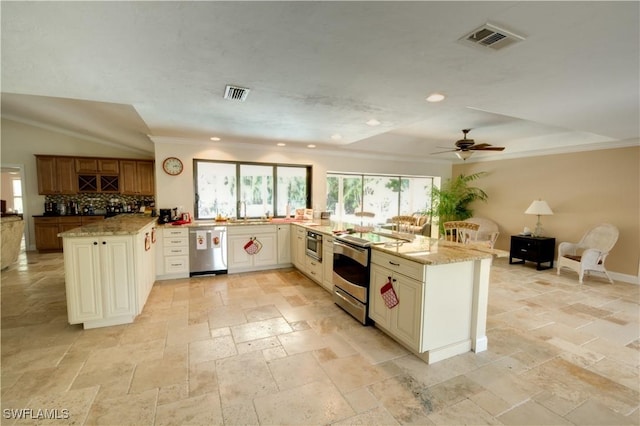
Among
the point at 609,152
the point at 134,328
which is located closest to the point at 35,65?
the point at 134,328

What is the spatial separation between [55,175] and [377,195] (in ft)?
25.4

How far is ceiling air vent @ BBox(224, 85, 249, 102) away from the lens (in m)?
2.57

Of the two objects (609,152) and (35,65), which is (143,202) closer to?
(35,65)

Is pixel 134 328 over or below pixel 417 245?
below

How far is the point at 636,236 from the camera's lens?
4.67 metres

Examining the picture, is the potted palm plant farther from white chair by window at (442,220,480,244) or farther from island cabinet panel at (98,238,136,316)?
island cabinet panel at (98,238,136,316)

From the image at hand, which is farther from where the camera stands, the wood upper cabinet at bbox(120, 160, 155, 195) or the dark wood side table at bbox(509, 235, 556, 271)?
the wood upper cabinet at bbox(120, 160, 155, 195)

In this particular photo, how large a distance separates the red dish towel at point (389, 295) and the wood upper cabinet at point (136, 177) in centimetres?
688

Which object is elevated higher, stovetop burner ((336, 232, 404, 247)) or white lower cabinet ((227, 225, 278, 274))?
stovetop burner ((336, 232, 404, 247))

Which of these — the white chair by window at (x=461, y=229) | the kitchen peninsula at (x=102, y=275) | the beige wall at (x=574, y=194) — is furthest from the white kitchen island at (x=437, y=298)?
the beige wall at (x=574, y=194)

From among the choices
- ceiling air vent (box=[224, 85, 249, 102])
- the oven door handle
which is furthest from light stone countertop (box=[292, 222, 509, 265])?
ceiling air vent (box=[224, 85, 249, 102])

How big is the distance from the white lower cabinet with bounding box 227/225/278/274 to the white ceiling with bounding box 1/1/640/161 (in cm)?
190

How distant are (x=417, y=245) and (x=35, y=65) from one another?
11.8ft

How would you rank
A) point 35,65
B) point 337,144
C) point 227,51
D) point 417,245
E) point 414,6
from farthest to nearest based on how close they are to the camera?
point 337,144 → point 417,245 → point 35,65 → point 227,51 → point 414,6
